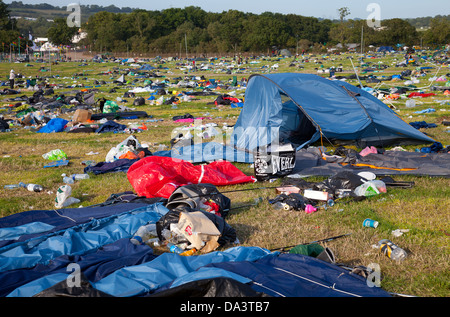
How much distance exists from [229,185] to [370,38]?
67701mm

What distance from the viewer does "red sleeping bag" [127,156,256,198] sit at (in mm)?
5879

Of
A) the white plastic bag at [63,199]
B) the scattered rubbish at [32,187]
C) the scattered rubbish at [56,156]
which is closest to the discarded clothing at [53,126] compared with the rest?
the scattered rubbish at [56,156]

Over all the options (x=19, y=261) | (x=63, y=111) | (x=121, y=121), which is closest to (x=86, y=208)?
(x=19, y=261)

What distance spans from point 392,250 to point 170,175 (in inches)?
123

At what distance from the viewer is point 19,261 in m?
3.97

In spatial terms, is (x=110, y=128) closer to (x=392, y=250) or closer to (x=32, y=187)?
(x=32, y=187)

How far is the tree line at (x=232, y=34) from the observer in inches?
2672

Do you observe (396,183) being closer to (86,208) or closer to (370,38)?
(86,208)

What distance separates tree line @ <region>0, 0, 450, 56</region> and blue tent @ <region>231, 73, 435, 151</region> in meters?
56.8

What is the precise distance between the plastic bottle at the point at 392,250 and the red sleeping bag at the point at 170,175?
8.89ft

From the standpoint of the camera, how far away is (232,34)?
75.8m

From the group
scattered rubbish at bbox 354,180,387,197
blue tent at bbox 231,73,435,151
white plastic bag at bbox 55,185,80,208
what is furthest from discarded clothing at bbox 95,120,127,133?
scattered rubbish at bbox 354,180,387,197

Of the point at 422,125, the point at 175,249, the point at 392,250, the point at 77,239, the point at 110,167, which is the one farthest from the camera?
the point at 422,125

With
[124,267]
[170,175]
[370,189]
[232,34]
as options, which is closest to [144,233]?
[124,267]
